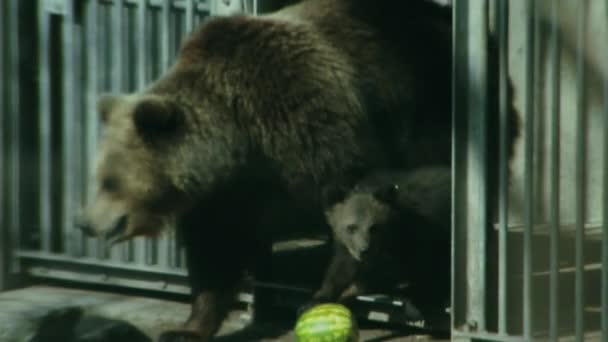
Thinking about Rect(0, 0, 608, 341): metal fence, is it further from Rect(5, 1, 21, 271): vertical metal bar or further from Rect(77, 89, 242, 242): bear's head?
Rect(77, 89, 242, 242): bear's head

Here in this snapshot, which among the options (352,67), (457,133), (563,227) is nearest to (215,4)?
(352,67)

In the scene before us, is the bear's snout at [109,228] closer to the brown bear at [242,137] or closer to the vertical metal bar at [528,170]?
the brown bear at [242,137]

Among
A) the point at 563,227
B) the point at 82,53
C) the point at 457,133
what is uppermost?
the point at 82,53

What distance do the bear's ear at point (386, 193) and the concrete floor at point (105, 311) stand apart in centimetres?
73

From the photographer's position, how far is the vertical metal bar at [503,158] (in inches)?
225

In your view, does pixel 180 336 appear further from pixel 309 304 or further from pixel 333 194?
pixel 333 194

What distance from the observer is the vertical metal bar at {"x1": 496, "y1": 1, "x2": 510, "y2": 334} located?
5.71 m

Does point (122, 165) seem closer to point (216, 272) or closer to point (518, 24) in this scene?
point (216, 272)

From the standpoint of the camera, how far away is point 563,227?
263 inches

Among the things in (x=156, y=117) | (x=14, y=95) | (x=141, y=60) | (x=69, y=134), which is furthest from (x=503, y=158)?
(x=14, y=95)

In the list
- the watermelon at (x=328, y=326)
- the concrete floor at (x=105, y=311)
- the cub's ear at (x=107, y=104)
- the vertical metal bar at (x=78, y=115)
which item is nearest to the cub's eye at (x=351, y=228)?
the concrete floor at (x=105, y=311)

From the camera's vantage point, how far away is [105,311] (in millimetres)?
7246

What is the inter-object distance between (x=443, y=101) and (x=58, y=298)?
2.63m

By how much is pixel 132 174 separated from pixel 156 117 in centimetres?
37
